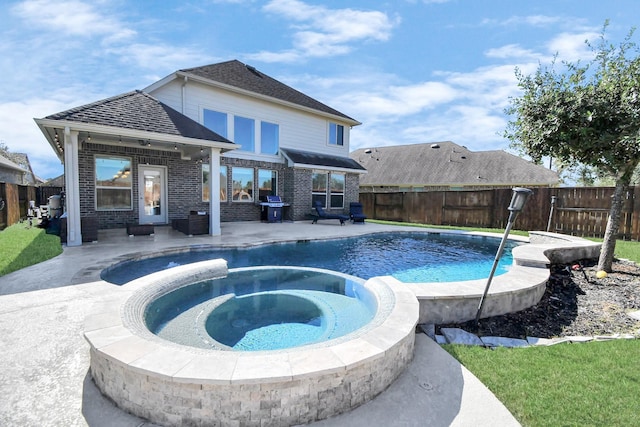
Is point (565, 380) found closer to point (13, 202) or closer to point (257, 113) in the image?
point (257, 113)

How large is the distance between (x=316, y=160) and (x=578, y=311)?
12.8 meters

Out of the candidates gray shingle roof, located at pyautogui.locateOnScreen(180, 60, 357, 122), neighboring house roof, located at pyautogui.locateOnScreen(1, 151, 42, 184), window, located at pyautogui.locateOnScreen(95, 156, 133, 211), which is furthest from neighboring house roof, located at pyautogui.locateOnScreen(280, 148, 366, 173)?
neighboring house roof, located at pyautogui.locateOnScreen(1, 151, 42, 184)

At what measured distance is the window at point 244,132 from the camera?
13906 millimetres

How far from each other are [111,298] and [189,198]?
9.62m

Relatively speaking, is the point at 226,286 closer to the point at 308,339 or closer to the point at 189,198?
the point at 308,339

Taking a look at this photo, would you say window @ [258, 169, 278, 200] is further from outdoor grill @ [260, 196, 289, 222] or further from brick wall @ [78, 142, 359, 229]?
outdoor grill @ [260, 196, 289, 222]

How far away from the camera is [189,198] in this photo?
1248 cm

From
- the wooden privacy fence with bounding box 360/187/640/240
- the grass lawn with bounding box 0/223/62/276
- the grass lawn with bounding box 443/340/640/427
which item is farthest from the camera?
the wooden privacy fence with bounding box 360/187/640/240

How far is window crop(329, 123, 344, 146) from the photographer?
702 inches

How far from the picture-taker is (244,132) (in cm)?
1418

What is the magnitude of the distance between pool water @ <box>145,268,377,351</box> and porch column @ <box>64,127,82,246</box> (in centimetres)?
520

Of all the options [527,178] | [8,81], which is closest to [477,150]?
[527,178]

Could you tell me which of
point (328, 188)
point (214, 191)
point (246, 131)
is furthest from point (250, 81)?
point (214, 191)

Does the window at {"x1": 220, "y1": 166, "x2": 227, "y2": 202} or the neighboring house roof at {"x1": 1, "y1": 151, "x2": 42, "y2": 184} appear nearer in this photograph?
the window at {"x1": 220, "y1": 166, "x2": 227, "y2": 202}
